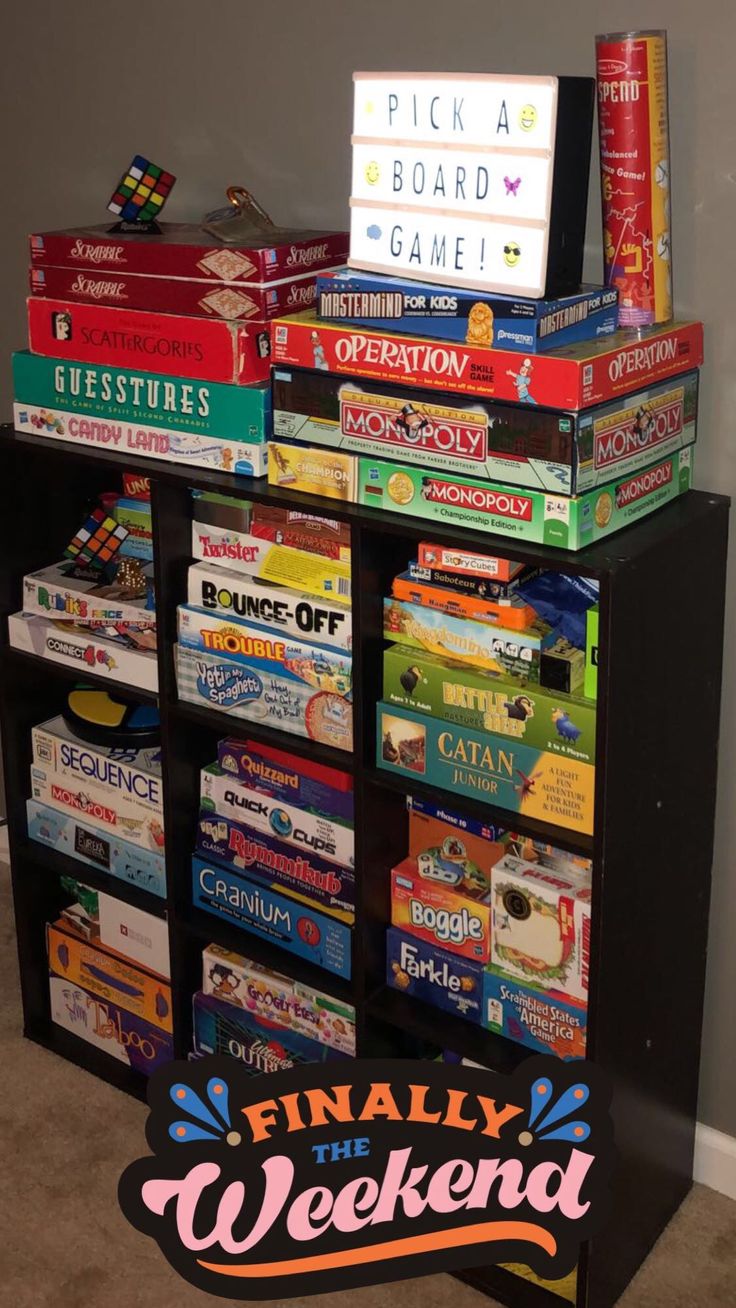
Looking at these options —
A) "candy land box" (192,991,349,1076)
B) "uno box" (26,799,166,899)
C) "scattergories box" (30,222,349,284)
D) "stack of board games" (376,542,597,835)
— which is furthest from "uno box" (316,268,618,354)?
"candy land box" (192,991,349,1076)

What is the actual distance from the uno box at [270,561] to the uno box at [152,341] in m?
0.21

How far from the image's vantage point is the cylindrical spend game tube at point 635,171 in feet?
5.68

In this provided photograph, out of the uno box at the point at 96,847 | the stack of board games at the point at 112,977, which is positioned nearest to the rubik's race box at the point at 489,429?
the uno box at the point at 96,847

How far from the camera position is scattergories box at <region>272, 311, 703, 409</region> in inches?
66.9

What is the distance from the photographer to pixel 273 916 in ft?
7.24

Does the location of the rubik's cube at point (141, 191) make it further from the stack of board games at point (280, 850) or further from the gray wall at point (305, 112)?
the stack of board games at point (280, 850)

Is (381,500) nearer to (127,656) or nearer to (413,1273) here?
(127,656)

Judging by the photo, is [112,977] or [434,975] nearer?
[434,975]

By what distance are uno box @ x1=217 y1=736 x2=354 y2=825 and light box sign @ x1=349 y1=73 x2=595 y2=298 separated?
0.70m

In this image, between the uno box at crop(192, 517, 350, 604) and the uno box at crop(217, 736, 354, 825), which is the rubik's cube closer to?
the uno box at crop(192, 517, 350, 604)

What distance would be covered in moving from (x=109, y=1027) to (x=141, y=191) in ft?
4.45

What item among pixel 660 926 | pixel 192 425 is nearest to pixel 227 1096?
pixel 660 926

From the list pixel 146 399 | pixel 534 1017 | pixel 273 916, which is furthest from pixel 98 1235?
pixel 146 399

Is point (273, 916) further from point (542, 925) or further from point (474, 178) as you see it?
point (474, 178)
